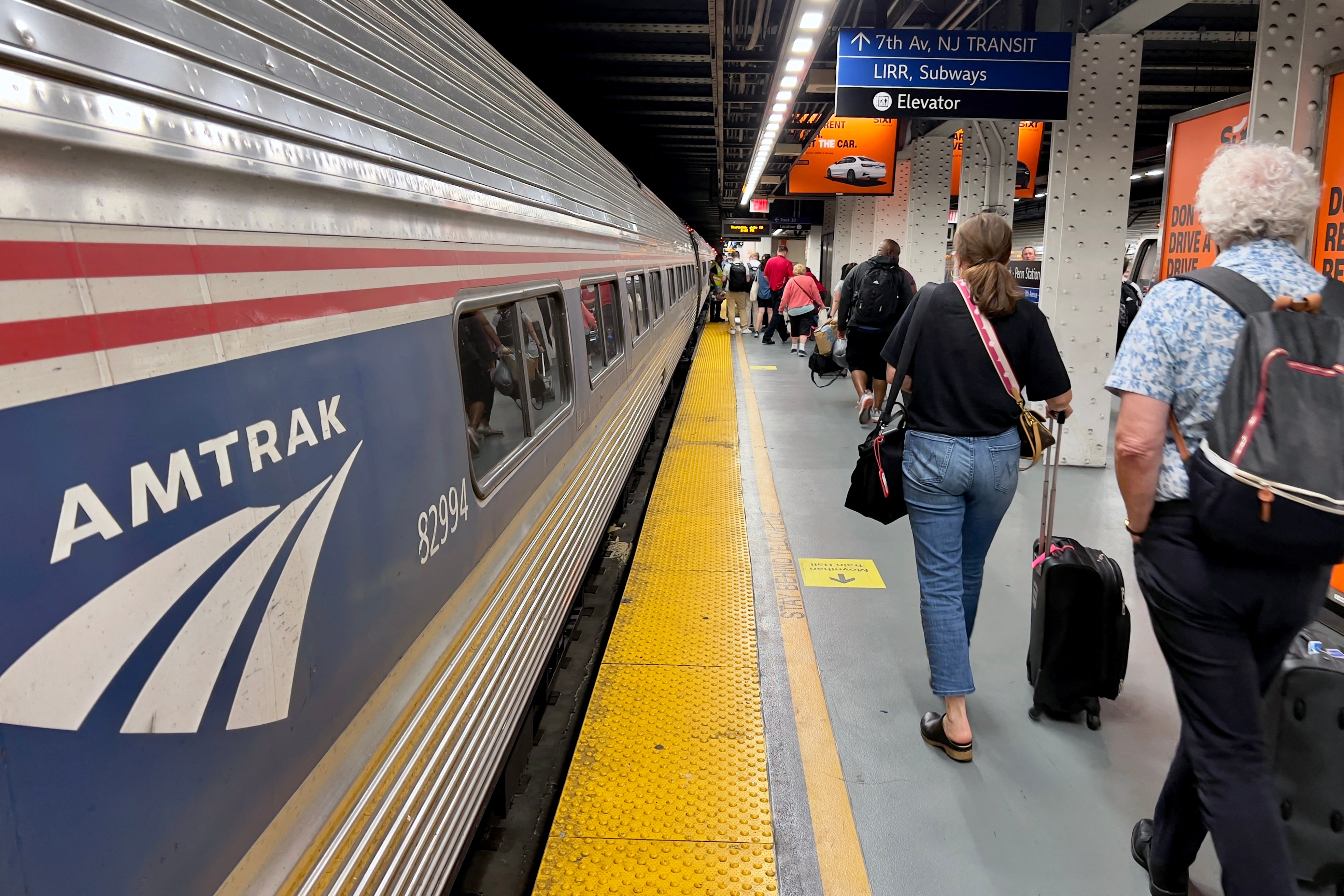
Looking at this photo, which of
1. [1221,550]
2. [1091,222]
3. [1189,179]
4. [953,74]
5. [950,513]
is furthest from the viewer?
[1091,222]

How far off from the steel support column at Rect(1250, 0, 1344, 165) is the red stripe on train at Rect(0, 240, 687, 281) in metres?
3.91

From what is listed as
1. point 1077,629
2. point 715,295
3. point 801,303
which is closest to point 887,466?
point 1077,629

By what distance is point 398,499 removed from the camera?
70.0 inches

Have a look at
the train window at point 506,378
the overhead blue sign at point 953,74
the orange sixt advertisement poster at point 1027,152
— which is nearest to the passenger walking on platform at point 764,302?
the orange sixt advertisement poster at point 1027,152

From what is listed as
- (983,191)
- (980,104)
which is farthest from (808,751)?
(983,191)

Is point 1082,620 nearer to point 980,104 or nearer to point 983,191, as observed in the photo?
point 980,104

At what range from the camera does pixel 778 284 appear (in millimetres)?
16469

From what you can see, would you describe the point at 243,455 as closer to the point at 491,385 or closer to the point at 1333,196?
the point at 491,385

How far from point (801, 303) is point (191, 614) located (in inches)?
512

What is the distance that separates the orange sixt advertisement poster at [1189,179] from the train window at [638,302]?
12.3 ft

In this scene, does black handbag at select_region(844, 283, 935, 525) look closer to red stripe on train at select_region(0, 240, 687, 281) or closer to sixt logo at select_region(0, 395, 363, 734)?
red stripe on train at select_region(0, 240, 687, 281)

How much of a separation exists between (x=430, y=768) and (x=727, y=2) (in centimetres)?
800

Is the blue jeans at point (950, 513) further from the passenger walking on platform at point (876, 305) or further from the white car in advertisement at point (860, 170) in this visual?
the white car in advertisement at point (860, 170)

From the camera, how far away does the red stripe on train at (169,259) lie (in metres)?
0.86
